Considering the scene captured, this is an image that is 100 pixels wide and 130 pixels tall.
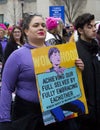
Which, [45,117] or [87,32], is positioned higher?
[87,32]

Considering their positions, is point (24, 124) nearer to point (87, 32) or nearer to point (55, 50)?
point (55, 50)

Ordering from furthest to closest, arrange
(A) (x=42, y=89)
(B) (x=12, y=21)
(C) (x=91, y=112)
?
(B) (x=12, y=21), (C) (x=91, y=112), (A) (x=42, y=89)

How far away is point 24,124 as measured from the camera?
3.59 metres

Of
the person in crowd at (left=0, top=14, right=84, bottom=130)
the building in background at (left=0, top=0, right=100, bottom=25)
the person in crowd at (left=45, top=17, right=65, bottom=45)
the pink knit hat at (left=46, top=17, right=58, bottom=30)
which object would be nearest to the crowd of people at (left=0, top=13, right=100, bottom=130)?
the person in crowd at (left=0, top=14, right=84, bottom=130)

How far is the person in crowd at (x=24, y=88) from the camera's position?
3.55 m

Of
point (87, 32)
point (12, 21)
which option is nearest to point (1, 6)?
point (12, 21)

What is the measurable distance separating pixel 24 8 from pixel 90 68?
45.8m

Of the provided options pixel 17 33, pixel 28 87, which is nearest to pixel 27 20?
pixel 28 87

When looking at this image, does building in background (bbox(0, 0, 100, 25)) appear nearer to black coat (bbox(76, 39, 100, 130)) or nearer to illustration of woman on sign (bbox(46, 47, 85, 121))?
black coat (bbox(76, 39, 100, 130))

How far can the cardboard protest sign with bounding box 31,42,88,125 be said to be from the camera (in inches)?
138

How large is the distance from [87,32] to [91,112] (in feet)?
2.59

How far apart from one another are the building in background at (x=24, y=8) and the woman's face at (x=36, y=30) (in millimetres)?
42460

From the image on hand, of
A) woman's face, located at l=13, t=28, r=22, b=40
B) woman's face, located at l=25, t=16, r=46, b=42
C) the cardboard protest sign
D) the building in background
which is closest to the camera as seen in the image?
the cardboard protest sign

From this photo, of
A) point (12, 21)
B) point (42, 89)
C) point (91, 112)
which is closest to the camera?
point (42, 89)
